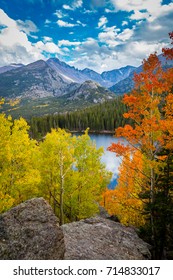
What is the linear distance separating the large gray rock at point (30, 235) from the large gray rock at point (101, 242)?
11.9 ft

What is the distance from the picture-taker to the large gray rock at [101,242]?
11.5m

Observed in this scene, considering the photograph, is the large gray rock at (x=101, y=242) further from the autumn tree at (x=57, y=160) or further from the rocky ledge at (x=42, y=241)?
the autumn tree at (x=57, y=160)

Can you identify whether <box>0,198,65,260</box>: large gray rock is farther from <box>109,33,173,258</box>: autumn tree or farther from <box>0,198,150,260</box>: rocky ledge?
<box>109,33,173,258</box>: autumn tree

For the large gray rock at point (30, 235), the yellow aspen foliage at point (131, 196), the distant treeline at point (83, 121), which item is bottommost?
the yellow aspen foliage at point (131, 196)

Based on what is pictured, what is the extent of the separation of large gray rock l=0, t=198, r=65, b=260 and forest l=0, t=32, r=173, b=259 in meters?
7.20

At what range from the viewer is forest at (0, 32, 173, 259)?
42.4 ft

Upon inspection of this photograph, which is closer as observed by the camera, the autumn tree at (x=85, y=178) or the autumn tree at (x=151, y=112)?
the autumn tree at (x=151, y=112)

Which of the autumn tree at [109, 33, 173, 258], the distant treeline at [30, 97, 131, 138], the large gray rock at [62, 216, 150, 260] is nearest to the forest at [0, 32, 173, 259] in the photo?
the autumn tree at [109, 33, 173, 258]

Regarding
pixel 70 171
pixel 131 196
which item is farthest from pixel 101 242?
pixel 70 171

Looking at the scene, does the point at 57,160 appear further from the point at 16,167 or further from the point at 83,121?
the point at 83,121

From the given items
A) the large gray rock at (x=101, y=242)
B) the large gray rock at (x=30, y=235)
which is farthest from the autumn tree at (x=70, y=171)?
the large gray rock at (x=30, y=235)
